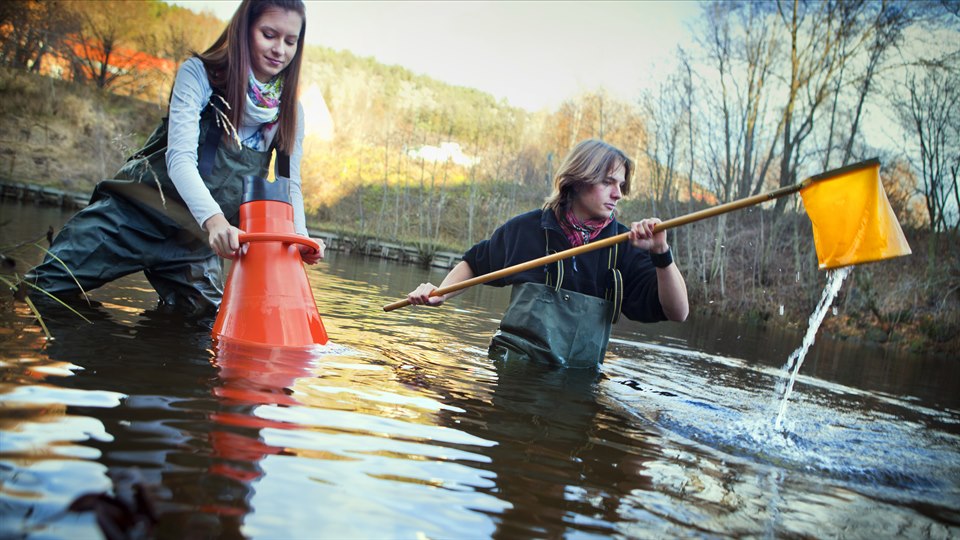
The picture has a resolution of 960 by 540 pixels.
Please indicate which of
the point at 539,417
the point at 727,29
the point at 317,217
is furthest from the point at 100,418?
the point at 317,217

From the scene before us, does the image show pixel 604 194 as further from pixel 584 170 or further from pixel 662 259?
pixel 662 259

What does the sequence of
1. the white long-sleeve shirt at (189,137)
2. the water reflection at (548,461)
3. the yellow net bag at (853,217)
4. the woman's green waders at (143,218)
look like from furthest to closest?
the woman's green waders at (143,218) < the white long-sleeve shirt at (189,137) < the yellow net bag at (853,217) < the water reflection at (548,461)

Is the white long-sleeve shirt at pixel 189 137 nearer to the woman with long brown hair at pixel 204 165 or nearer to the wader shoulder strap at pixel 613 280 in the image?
the woman with long brown hair at pixel 204 165


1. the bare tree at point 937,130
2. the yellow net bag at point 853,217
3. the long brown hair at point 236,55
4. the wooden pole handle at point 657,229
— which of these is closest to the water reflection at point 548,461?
the wooden pole handle at point 657,229

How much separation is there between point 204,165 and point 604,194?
2036 millimetres

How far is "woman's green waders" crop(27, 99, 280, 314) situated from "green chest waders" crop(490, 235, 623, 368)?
1.48 metres

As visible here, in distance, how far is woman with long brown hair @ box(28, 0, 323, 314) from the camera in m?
3.41

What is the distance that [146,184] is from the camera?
3.66 meters

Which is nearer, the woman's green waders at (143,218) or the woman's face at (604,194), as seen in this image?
the woman's green waders at (143,218)

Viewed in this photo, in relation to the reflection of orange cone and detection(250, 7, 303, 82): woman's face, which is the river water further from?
detection(250, 7, 303, 82): woman's face

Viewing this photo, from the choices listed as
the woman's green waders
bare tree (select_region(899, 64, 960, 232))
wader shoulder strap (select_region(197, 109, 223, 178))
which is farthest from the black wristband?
bare tree (select_region(899, 64, 960, 232))

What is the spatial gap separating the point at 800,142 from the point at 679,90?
392 centimetres

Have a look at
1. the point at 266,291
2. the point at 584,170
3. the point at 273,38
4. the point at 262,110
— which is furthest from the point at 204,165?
the point at 584,170

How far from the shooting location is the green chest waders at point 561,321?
13.0ft
